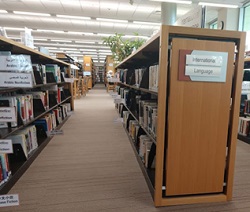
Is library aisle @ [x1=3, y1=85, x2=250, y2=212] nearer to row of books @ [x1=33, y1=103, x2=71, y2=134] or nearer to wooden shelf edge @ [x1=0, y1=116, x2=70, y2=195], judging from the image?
wooden shelf edge @ [x1=0, y1=116, x2=70, y2=195]

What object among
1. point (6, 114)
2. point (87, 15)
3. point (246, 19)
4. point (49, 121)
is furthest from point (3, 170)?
Result: point (246, 19)

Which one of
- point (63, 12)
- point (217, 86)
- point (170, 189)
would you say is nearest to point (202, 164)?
point (170, 189)

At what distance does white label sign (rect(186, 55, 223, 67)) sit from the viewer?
56.3 inches

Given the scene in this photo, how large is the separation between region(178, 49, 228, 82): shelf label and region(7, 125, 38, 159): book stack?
6.10ft

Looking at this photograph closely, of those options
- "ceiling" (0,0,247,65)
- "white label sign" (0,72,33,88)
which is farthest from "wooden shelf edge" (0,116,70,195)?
"ceiling" (0,0,247,65)

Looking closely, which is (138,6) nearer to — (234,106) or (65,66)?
(65,66)

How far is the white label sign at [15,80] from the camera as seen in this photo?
1.11 m

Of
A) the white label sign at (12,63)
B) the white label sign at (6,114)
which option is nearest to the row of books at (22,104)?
the white label sign at (6,114)

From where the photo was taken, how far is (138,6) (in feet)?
21.4

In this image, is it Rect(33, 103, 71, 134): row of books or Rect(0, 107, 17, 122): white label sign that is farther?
Rect(33, 103, 71, 134): row of books

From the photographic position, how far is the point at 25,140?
227 centimetres

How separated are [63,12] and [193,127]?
7.30 meters

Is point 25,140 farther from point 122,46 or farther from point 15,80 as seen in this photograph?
point 122,46

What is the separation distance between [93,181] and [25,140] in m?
0.99
